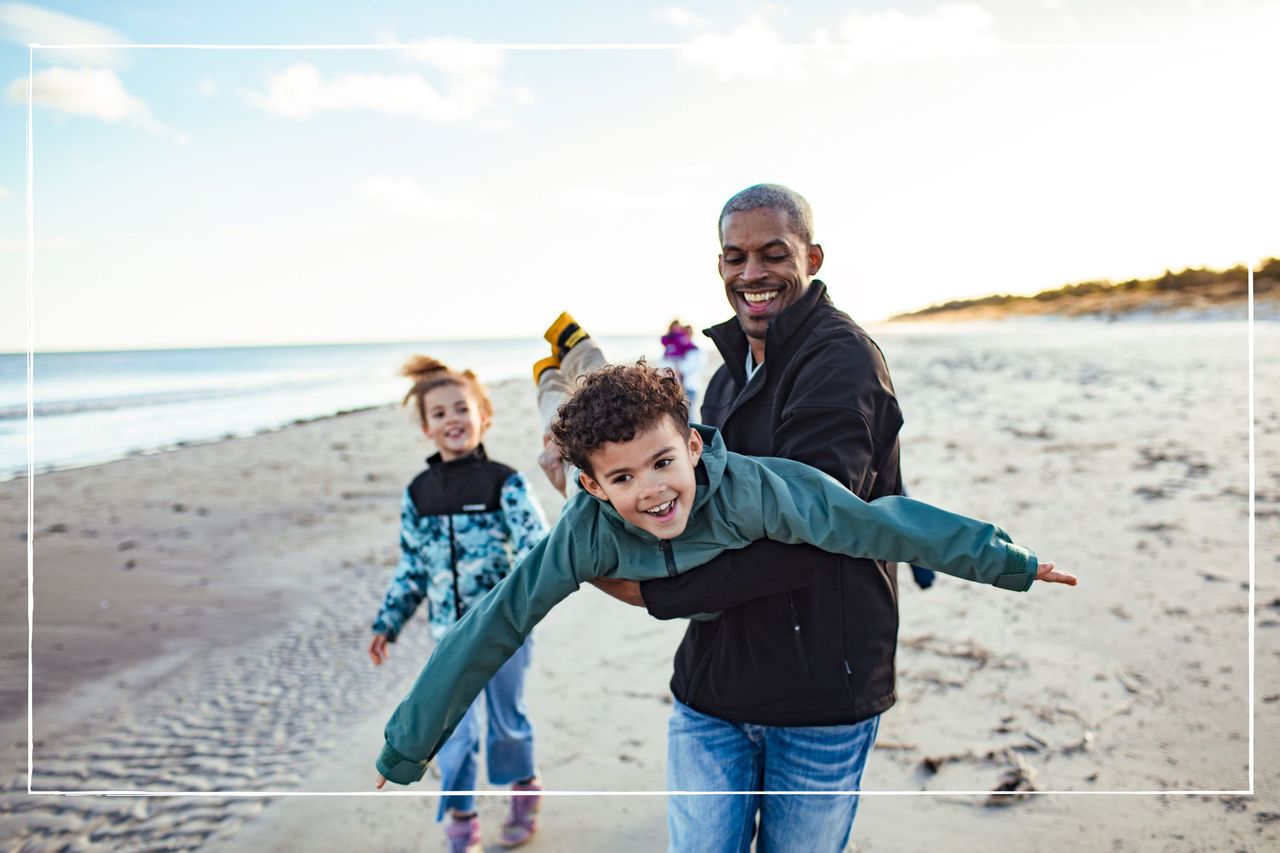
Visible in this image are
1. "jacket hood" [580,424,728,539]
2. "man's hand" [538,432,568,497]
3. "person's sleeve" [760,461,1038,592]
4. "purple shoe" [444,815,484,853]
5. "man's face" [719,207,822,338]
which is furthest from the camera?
"purple shoe" [444,815,484,853]

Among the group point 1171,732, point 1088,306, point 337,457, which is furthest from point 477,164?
point 1088,306

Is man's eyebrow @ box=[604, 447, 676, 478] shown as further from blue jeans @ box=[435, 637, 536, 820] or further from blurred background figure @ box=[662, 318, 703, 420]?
blurred background figure @ box=[662, 318, 703, 420]

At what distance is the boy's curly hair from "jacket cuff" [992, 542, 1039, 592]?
0.82m

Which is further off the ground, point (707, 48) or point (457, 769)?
point (707, 48)

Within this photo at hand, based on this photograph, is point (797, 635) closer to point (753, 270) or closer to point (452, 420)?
point (753, 270)

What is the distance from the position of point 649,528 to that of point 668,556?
0.31 ft

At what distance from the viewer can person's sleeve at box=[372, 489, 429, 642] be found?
3430 mm

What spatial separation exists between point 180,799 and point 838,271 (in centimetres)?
357

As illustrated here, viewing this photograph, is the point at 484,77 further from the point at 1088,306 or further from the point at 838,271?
the point at 1088,306

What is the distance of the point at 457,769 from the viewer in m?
3.28

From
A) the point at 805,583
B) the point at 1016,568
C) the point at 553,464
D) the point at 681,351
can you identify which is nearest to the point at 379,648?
the point at 553,464

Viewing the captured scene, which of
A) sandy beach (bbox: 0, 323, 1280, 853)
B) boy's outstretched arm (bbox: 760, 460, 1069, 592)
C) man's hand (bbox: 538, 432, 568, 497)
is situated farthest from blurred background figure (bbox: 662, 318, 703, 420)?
boy's outstretched arm (bbox: 760, 460, 1069, 592)

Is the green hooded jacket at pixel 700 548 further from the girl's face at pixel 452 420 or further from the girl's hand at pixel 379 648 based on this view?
the girl's face at pixel 452 420

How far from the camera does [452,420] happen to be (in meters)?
3.53
